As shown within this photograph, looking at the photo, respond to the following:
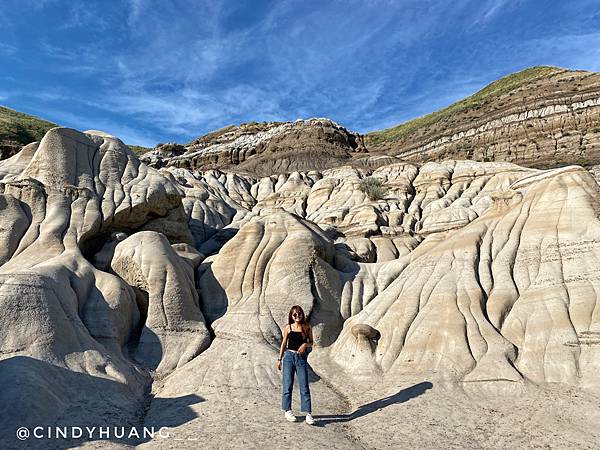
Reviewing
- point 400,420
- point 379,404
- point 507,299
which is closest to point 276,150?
point 507,299

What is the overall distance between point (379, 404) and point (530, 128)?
172ft

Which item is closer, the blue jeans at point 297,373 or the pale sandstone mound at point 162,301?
the blue jeans at point 297,373

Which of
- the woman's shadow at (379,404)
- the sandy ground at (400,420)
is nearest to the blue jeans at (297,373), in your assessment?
the sandy ground at (400,420)

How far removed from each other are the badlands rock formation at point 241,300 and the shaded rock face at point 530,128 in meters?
33.3

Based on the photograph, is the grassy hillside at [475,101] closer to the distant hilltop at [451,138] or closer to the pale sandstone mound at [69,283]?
the distant hilltop at [451,138]

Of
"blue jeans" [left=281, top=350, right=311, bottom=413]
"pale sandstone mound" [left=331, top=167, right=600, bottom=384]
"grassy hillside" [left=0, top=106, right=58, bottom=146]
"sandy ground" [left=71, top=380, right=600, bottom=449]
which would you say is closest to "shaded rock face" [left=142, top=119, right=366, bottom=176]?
"grassy hillside" [left=0, top=106, right=58, bottom=146]

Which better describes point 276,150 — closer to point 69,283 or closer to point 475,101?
point 475,101

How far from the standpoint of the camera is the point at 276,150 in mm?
69000

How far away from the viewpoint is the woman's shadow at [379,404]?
9650mm

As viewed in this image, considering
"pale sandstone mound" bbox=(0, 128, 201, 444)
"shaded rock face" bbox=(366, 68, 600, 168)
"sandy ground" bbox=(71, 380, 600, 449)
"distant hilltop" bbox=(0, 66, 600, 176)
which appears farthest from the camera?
"distant hilltop" bbox=(0, 66, 600, 176)

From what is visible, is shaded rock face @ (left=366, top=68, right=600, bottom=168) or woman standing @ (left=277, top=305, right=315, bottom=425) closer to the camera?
woman standing @ (left=277, top=305, right=315, bottom=425)

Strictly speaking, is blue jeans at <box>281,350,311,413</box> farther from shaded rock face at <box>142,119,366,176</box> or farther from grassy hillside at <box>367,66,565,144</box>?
grassy hillside at <box>367,66,565,144</box>

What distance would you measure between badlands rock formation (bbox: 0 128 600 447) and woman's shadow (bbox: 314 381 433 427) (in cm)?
49

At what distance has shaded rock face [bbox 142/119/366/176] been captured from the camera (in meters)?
64.4
